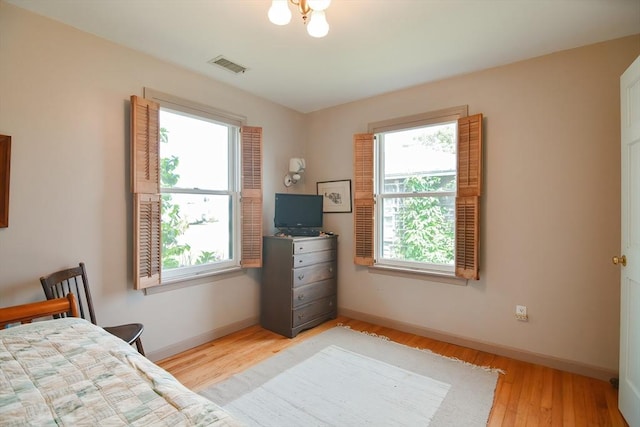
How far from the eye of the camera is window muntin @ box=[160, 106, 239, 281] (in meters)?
2.74

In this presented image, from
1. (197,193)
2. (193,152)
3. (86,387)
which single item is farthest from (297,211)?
(86,387)

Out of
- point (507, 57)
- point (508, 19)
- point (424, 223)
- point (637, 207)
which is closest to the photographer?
point (637, 207)

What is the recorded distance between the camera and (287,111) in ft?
12.5

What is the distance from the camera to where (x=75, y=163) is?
2176 millimetres

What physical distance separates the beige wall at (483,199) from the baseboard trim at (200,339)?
3 centimetres

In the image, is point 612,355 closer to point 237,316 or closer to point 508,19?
point 508,19

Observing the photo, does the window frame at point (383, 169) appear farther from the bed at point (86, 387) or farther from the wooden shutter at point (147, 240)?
the bed at point (86, 387)

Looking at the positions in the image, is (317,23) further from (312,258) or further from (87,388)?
(312,258)

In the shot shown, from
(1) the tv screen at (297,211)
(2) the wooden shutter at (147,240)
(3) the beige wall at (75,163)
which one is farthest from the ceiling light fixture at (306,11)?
(1) the tv screen at (297,211)

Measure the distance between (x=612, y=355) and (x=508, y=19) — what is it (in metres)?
2.55

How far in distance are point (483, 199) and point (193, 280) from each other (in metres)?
2.80

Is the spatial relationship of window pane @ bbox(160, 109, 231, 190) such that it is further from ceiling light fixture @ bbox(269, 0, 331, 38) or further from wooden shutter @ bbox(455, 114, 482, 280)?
wooden shutter @ bbox(455, 114, 482, 280)

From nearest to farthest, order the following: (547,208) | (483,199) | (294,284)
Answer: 1. (547,208)
2. (483,199)
3. (294,284)

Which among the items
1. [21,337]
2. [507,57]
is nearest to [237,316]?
[21,337]
